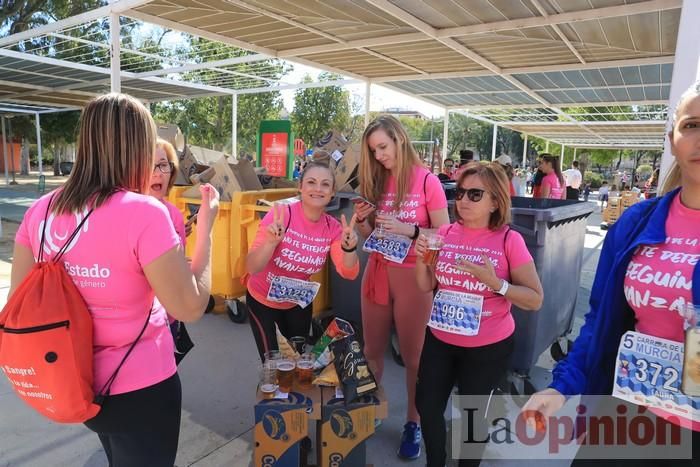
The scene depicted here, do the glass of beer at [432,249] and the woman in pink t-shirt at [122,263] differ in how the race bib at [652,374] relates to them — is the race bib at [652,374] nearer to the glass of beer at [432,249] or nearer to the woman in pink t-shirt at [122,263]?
the glass of beer at [432,249]

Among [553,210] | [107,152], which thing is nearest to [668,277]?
[107,152]

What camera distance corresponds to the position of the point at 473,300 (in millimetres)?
2221

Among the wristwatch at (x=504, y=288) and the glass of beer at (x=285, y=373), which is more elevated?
the wristwatch at (x=504, y=288)

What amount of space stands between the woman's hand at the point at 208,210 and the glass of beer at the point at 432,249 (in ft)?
3.27

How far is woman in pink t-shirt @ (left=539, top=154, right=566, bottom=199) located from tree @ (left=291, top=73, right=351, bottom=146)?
2114 centimetres

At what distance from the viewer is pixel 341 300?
4586 millimetres

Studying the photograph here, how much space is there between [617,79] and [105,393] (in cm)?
1114

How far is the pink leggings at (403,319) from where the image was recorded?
107 inches

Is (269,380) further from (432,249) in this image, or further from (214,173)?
(214,173)

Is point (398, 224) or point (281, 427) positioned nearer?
→ point (281, 427)

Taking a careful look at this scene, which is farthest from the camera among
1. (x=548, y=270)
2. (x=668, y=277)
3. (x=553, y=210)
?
(x=548, y=270)

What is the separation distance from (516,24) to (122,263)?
6653 mm

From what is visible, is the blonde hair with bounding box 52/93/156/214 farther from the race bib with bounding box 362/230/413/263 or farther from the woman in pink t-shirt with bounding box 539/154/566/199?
the woman in pink t-shirt with bounding box 539/154/566/199

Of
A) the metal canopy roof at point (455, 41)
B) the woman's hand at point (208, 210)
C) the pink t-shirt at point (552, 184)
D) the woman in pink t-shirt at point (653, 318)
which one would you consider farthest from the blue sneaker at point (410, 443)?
the pink t-shirt at point (552, 184)
